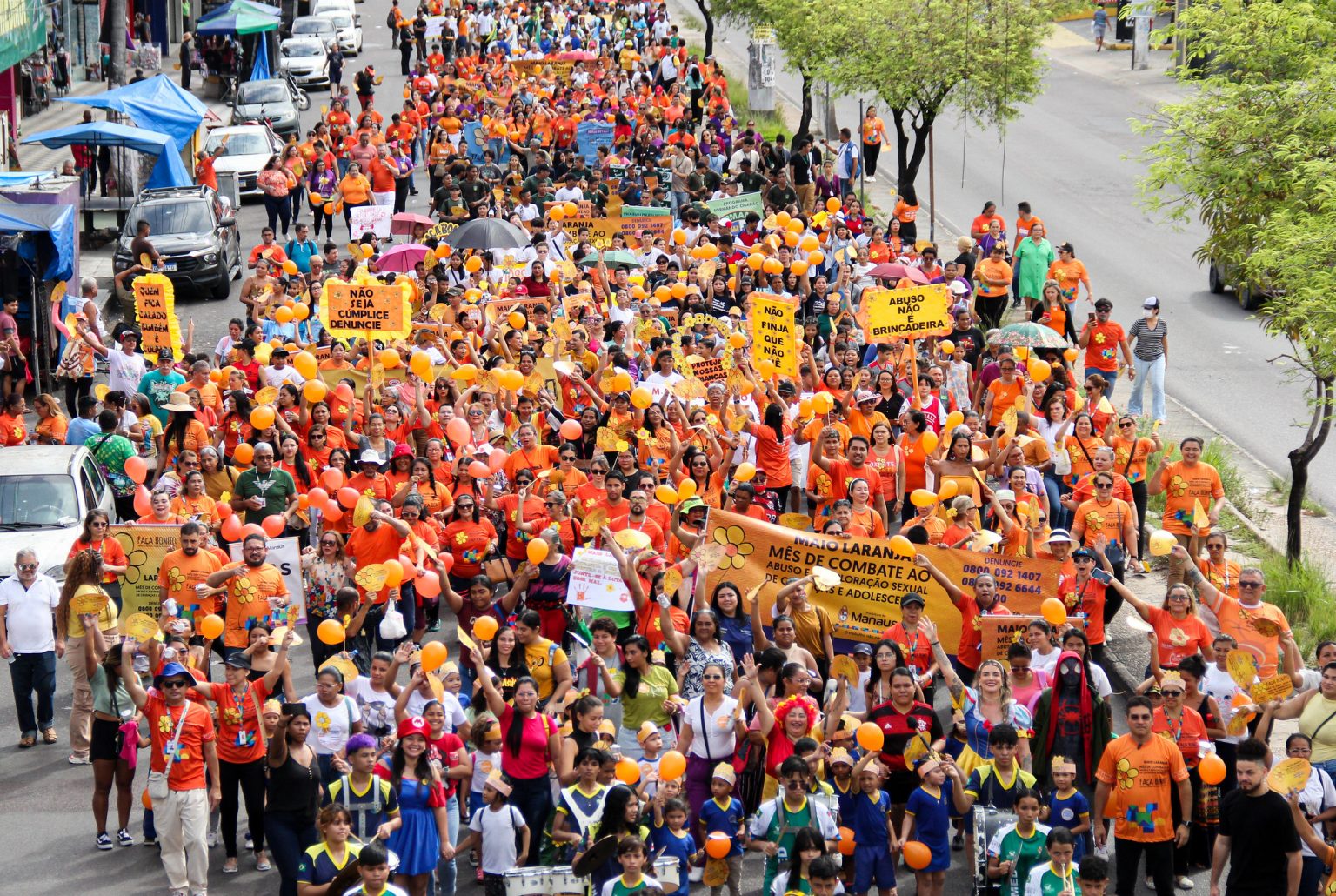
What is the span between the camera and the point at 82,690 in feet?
42.9

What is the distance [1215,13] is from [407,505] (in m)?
10.6

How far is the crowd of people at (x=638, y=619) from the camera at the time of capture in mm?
10789

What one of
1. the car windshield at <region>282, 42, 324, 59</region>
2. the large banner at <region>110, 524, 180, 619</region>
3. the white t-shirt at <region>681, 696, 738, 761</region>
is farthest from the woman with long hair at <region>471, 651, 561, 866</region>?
the car windshield at <region>282, 42, 324, 59</region>

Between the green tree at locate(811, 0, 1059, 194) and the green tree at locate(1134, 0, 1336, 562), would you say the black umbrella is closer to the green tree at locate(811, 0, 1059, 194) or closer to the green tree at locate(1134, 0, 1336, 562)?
the green tree at locate(1134, 0, 1336, 562)

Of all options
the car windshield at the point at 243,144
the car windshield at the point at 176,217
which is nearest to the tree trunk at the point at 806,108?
the car windshield at the point at 243,144

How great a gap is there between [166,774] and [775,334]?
25.6 feet

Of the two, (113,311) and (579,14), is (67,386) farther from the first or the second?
(579,14)

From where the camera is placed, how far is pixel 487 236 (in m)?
22.8

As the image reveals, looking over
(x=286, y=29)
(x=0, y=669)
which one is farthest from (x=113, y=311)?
(x=286, y=29)

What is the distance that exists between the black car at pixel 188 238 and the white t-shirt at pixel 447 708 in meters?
15.2

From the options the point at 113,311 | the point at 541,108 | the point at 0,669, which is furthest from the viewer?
the point at 541,108

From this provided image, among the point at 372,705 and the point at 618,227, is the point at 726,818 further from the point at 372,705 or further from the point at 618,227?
the point at 618,227

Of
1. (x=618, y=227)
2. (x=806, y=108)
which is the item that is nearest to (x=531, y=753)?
(x=618, y=227)

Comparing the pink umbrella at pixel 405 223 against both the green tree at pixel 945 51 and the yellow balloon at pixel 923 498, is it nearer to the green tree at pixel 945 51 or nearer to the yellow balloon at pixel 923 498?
the green tree at pixel 945 51
